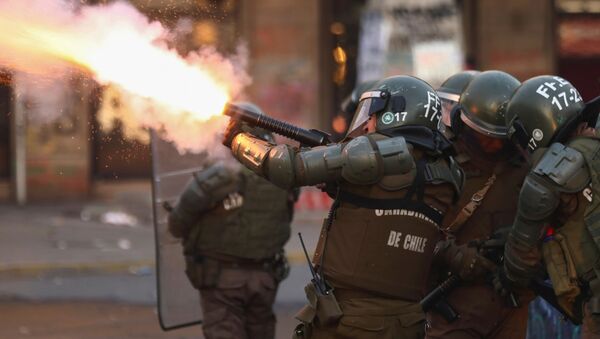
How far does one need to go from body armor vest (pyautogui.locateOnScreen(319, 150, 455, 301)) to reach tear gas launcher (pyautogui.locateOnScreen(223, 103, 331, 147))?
0.35 metres

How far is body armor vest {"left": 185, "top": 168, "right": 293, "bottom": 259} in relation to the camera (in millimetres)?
5922

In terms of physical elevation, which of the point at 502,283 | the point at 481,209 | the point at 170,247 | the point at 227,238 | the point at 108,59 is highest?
the point at 108,59

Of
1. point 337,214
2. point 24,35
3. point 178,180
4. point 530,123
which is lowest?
point 178,180

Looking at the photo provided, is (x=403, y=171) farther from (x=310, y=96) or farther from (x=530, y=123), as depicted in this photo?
(x=310, y=96)

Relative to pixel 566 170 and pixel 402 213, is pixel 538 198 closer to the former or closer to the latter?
pixel 566 170

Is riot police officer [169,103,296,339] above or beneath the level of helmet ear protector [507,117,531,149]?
beneath

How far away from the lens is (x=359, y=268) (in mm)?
4152

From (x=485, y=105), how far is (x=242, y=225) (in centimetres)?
164

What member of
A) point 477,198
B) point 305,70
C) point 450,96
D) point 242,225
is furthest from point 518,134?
point 305,70

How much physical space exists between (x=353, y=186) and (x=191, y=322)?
2.50 meters

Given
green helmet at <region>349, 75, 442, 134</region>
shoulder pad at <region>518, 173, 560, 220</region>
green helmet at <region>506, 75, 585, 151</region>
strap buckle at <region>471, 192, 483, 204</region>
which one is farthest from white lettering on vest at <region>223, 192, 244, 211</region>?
shoulder pad at <region>518, 173, 560, 220</region>

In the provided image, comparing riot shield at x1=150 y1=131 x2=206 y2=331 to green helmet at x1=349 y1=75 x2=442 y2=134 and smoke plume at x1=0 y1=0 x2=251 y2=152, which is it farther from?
green helmet at x1=349 y1=75 x2=442 y2=134

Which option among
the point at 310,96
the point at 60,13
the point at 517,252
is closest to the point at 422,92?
the point at 517,252

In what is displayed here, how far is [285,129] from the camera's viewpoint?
14.9 feet
